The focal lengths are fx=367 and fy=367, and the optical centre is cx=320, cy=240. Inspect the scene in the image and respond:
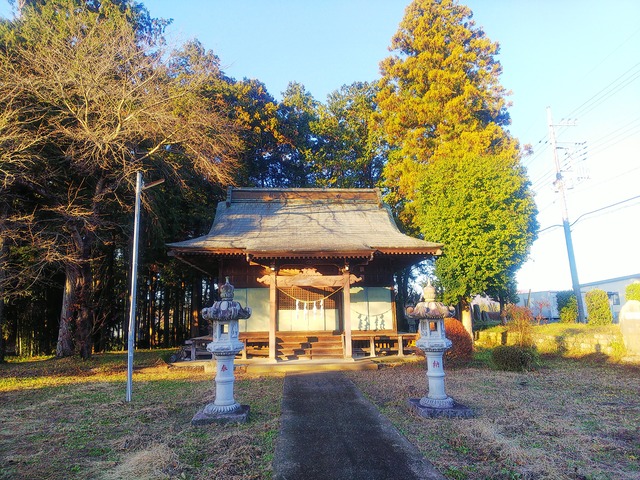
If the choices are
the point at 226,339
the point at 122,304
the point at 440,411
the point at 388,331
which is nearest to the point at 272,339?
the point at 388,331

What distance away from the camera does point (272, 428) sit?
5.13 meters

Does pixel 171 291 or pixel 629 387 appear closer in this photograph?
pixel 629 387

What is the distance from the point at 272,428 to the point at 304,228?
924cm

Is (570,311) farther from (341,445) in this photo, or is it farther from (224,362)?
(224,362)

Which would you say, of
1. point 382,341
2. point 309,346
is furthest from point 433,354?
point 382,341

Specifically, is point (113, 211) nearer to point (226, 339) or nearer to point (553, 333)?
point (226, 339)

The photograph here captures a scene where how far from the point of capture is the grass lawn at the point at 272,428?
12.5 feet

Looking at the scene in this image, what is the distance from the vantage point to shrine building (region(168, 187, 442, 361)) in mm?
11359

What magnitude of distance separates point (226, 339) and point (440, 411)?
3549mm

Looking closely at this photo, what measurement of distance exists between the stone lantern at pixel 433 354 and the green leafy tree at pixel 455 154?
8429mm

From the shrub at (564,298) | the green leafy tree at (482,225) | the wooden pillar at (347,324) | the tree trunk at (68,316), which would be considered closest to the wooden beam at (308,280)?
the wooden pillar at (347,324)

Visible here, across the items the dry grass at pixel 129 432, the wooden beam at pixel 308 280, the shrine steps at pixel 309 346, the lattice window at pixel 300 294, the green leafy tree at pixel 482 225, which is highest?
the green leafy tree at pixel 482 225

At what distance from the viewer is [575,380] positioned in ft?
26.0

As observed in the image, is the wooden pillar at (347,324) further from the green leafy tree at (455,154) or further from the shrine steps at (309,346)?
the green leafy tree at (455,154)
